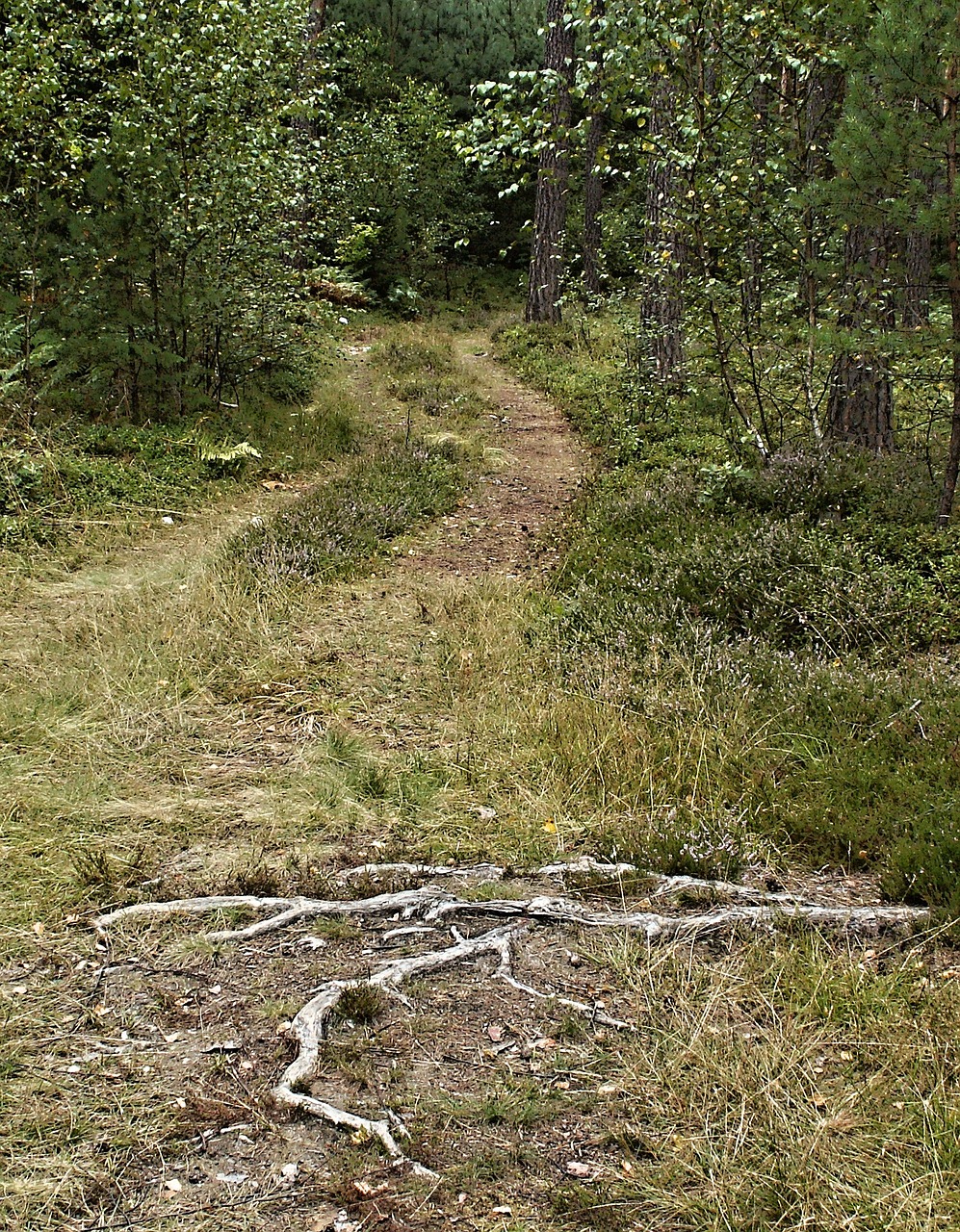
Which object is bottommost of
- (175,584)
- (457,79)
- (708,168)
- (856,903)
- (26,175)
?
(856,903)

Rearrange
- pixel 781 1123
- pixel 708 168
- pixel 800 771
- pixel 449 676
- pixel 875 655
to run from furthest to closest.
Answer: pixel 708 168
pixel 449 676
pixel 875 655
pixel 800 771
pixel 781 1123

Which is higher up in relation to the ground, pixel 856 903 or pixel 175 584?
pixel 175 584

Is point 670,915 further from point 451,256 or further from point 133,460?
point 451,256

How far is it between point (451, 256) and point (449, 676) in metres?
20.5

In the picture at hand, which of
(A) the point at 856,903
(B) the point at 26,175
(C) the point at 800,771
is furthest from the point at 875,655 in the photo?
(B) the point at 26,175

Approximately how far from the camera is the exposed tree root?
138 inches

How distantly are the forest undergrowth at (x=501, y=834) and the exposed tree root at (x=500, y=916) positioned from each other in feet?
0.32

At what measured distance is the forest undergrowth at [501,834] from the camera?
104 inches

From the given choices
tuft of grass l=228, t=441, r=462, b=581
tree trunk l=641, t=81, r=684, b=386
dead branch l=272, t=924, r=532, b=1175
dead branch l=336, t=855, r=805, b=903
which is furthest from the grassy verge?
tree trunk l=641, t=81, r=684, b=386

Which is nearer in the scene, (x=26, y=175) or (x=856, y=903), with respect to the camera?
(x=856, y=903)

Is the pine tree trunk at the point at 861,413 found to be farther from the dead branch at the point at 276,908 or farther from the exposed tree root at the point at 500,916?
the dead branch at the point at 276,908

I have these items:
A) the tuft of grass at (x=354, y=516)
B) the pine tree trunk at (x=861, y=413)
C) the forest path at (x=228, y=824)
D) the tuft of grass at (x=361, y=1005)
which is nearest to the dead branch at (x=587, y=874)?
the forest path at (x=228, y=824)

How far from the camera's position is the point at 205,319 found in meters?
10.2

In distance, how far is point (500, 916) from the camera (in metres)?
3.92
